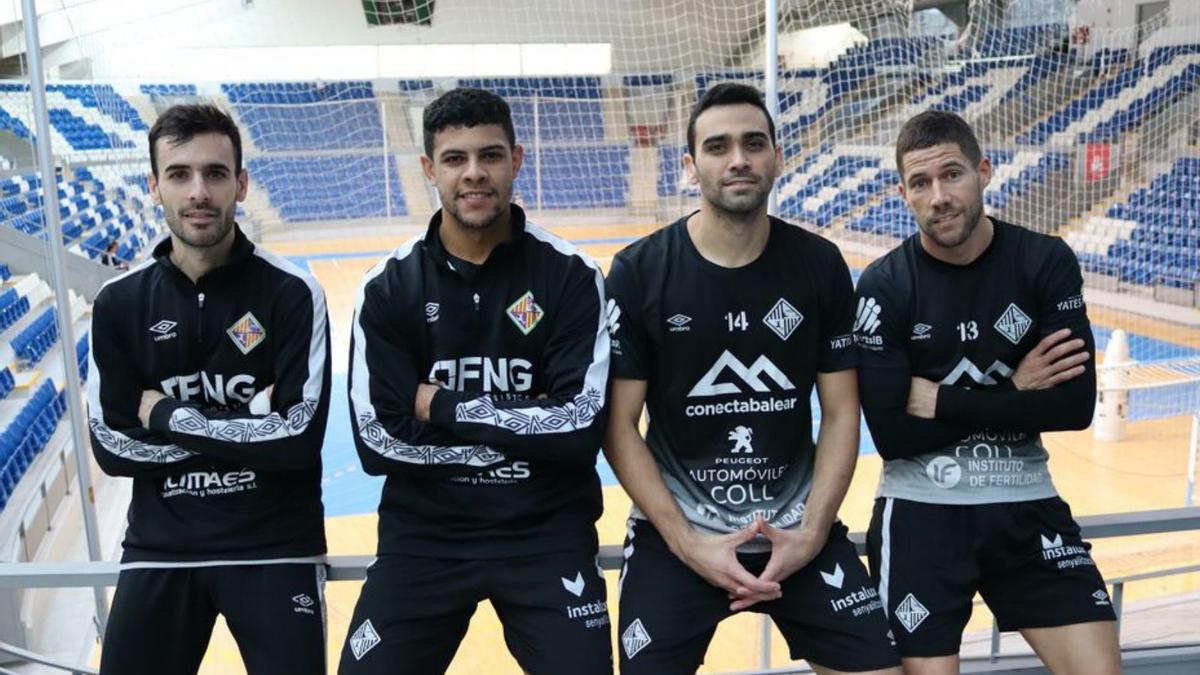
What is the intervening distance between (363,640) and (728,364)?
41.4 inches

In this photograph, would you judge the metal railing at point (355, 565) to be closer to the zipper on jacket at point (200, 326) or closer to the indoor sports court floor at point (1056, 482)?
the zipper on jacket at point (200, 326)

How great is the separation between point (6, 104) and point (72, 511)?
13.2 meters

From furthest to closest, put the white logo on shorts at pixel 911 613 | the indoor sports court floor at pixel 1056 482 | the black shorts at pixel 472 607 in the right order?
the indoor sports court floor at pixel 1056 482 < the white logo on shorts at pixel 911 613 < the black shorts at pixel 472 607

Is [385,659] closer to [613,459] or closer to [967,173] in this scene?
[613,459]

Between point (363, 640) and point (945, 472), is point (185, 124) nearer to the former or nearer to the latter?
point (363, 640)

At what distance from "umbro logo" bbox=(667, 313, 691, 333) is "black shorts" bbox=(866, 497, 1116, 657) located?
2.38 ft

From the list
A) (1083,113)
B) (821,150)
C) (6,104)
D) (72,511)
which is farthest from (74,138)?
(1083,113)

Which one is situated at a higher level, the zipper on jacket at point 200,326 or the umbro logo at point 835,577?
the zipper on jacket at point 200,326

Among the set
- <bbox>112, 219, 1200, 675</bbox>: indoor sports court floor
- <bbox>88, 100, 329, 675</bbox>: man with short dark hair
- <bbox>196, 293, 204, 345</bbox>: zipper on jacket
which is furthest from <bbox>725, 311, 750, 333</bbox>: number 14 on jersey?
<bbox>112, 219, 1200, 675</bbox>: indoor sports court floor

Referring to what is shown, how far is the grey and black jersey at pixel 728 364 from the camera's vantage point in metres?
2.54

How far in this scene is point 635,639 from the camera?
242 cm

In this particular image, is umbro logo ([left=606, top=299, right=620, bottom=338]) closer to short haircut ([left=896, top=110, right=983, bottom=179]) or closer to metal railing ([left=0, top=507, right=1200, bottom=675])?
metal railing ([left=0, top=507, right=1200, bottom=675])

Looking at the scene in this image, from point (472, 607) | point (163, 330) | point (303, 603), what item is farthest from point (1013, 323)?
point (163, 330)

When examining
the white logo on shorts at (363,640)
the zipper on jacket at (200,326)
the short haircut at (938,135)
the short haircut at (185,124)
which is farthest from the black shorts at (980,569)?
the short haircut at (185,124)
